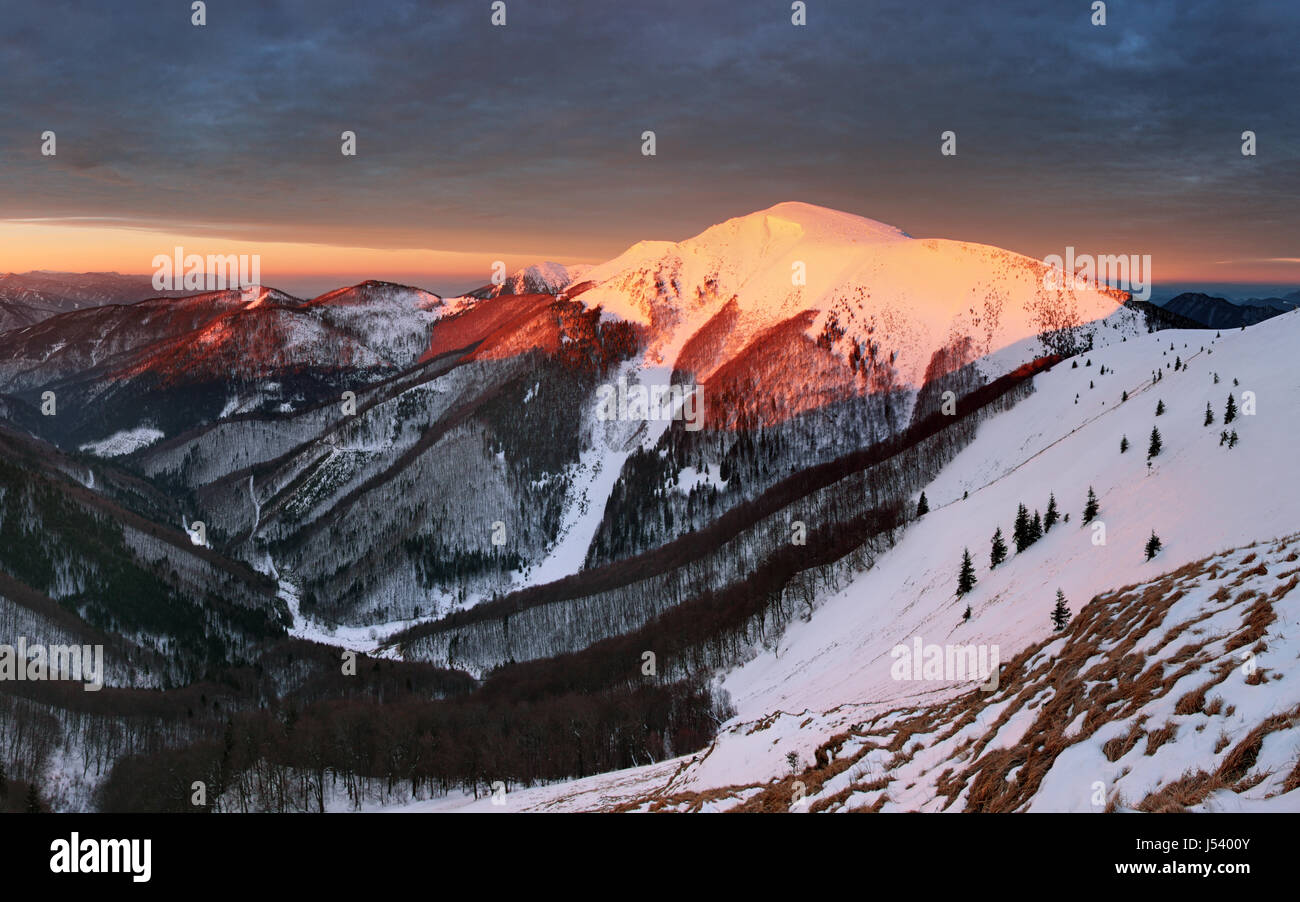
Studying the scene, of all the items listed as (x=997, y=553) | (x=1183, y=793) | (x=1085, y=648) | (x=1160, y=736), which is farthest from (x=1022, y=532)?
(x=1183, y=793)

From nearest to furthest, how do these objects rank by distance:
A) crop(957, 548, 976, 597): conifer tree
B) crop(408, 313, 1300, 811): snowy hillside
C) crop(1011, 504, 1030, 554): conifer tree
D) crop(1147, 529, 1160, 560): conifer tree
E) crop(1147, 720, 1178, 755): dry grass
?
crop(1147, 720, 1178, 755): dry grass < crop(408, 313, 1300, 811): snowy hillside < crop(1147, 529, 1160, 560): conifer tree < crop(957, 548, 976, 597): conifer tree < crop(1011, 504, 1030, 554): conifer tree

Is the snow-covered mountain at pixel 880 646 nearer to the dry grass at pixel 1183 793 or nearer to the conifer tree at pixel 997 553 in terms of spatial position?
the dry grass at pixel 1183 793

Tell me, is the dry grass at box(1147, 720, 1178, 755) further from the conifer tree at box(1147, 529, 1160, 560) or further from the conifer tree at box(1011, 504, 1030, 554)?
the conifer tree at box(1011, 504, 1030, 554)

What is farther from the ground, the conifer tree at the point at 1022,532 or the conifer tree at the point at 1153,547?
the conifer tree at the point at 1153,547

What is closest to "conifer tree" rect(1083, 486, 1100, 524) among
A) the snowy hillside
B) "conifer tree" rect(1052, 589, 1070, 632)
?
the snowy hillside

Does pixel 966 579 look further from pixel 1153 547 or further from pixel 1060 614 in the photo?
pixel 1060 614

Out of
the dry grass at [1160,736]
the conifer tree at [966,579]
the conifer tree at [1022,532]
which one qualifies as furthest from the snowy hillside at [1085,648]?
the conifer tree at [1022,532]
